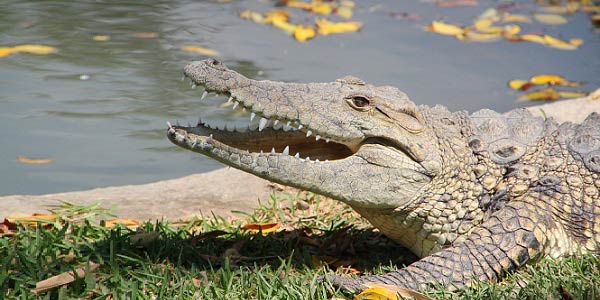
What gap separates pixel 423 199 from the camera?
160 inches

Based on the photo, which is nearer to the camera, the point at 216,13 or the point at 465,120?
the point at 465,120

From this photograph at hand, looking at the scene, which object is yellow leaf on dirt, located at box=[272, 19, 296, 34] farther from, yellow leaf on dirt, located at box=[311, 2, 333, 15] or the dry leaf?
the dry leaf

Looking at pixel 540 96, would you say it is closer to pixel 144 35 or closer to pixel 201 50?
pixel 201 50

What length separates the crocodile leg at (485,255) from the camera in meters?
3.79

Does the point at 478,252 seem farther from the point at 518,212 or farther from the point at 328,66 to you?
the point at 328,66

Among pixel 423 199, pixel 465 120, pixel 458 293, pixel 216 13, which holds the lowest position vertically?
pixel 216 13

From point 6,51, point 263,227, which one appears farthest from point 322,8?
point 263,227

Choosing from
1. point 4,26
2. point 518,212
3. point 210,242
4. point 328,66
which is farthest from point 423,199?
point 4,26

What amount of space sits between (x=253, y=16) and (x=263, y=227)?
5910 mm

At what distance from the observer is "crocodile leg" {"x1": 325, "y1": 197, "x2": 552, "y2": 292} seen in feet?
12.5

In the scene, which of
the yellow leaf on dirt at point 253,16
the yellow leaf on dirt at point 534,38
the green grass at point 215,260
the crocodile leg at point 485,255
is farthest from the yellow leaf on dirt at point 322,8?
A: the crocodile leg at point 485,255

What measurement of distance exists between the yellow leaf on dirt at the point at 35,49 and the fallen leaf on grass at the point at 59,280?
507cm

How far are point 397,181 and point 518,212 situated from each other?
63 centimetres

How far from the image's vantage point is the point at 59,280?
3.64 metres
